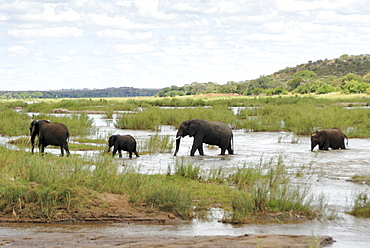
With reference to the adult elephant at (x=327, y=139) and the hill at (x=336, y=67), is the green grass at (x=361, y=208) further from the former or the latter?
the hill at (x=336, y=67)

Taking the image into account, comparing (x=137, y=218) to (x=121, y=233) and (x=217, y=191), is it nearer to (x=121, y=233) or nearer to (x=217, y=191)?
(x=121, y=233)

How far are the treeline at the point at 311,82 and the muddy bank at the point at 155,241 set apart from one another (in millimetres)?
62208

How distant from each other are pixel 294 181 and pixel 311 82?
8660cm

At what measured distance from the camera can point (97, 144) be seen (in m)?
19.0

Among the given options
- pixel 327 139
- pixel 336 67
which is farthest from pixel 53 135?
pixel 336 67

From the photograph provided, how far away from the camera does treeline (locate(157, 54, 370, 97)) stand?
76056mm

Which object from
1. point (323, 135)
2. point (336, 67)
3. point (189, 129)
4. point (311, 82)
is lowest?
point (323, 135)

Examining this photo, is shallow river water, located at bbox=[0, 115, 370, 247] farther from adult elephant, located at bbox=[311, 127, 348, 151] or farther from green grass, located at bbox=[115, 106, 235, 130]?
green grass, located at bbox=[115, 106, 235, 130]

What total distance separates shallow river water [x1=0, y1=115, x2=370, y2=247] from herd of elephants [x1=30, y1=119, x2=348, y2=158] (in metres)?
0.38

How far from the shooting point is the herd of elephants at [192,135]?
15.2 m

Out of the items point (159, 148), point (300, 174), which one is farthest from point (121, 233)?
point (159, 148)

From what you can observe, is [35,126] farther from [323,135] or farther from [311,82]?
Answer: [311,82]

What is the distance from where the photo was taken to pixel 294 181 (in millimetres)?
11930

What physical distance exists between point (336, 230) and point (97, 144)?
1233 centimetres
